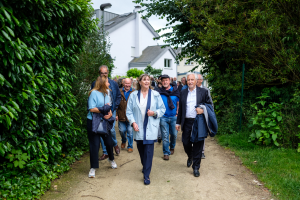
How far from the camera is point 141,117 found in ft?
15.4

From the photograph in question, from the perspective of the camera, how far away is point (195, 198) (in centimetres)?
407

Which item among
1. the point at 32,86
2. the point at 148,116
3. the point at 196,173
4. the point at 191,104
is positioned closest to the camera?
the point at 32,86

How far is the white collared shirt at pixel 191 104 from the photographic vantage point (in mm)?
5035

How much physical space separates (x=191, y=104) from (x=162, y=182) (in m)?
1.68

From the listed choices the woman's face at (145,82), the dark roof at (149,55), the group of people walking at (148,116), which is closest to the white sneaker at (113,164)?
the group of people walking at (148,116)

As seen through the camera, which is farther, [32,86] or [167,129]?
[167,129]

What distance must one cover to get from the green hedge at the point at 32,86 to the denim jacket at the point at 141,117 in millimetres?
1188

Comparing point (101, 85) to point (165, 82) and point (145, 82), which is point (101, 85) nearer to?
point (145, 82)

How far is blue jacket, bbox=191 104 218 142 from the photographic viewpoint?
480 cm

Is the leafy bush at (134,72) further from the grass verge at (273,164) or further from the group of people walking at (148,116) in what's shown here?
the group of people walking at (148,116)

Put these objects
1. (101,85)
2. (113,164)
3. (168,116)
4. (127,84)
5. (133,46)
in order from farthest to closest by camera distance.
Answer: (133,46)
(127,84)
(168,116)
(113,164)
(101,85)

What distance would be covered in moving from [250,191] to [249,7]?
5.28 meters

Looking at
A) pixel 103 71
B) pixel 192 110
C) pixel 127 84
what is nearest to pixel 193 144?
pixel 192 110

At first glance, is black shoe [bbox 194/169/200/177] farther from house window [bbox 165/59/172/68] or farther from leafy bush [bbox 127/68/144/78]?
house window [bbox 165/59/172/68]
